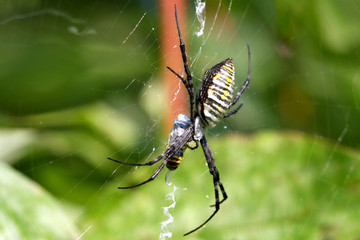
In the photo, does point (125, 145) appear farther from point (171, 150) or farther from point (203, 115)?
point (203, 115)

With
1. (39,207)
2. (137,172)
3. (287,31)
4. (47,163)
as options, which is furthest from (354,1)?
(39,207)

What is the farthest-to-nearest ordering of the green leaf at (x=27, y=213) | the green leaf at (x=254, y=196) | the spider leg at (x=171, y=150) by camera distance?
the spider leg at (x=171, y=150) → the green leaf at (x=254, y=196) → the green leaf at (x=27, y=213)

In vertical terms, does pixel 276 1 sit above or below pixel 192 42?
above

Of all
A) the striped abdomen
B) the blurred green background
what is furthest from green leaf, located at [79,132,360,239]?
the striped abdomen

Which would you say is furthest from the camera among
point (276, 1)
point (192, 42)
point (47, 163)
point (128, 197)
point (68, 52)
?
point (276, 1)

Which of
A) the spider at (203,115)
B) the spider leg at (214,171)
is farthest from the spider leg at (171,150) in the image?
the spider leg at (214,171)

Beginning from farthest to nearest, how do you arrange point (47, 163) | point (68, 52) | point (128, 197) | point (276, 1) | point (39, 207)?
point (276, 1) → point (68, 52) → point (47, 163) → point (128, 197) → point (39, 207)

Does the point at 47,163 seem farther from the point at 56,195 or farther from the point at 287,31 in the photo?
the point at 287,31

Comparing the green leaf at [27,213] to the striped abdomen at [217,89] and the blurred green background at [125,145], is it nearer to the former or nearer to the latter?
the blurred green background at [125,145]
